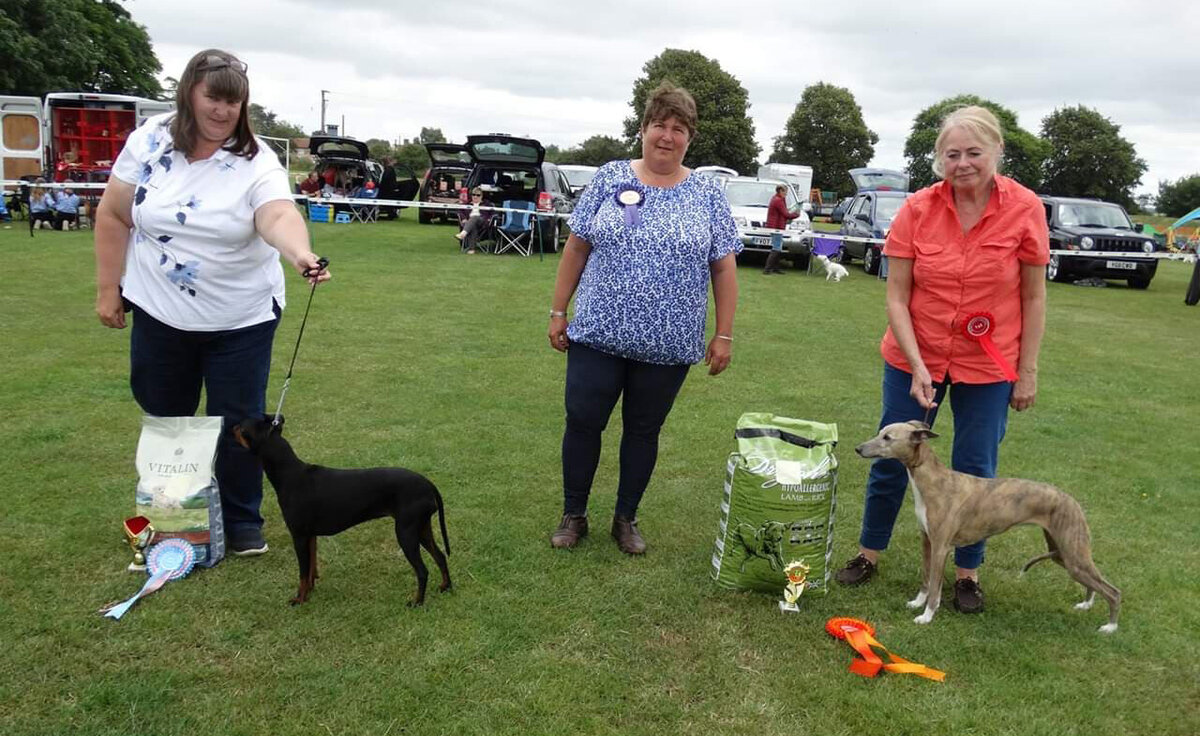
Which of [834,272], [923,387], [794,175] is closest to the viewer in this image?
[923,387]

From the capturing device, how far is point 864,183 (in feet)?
108

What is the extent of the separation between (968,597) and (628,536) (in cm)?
136

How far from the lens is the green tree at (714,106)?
53.6m

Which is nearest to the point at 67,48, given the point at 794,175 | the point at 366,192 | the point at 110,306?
the point at 366,192

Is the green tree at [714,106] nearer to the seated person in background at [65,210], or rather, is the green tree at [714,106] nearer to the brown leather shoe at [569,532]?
the seated person in background at [65,210]

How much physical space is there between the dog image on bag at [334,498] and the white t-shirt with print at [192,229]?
464mm

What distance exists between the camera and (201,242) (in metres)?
2.88

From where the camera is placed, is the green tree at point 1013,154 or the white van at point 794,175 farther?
the green tree at point 1013,154

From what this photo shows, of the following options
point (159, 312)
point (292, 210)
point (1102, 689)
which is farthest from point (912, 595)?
point (159, 312)

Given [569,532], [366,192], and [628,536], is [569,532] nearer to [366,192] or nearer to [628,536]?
[628,536]

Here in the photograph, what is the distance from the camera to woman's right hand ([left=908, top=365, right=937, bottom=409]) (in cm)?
307

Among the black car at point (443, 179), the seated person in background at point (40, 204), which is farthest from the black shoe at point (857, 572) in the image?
the black car at point (443, 179)

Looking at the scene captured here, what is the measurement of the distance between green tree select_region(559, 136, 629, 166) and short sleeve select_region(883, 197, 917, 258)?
65597 millimetres

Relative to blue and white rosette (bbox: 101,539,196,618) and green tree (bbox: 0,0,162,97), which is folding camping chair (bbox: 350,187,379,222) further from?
blue and white rosette (bbox: 101,539,196,618)
